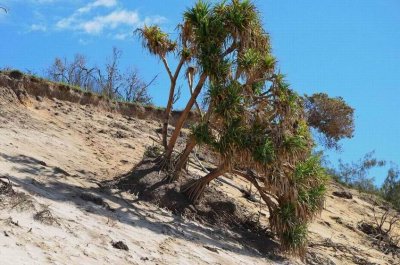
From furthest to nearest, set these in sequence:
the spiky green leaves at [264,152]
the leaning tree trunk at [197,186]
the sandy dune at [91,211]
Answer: the leaning tree trunk at [197,186], the spiky green leaves at [264,152], the sandy dune at [91,211]

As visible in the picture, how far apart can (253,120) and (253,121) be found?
0.04 m

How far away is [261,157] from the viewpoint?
11.6m

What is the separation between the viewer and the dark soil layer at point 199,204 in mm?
12094

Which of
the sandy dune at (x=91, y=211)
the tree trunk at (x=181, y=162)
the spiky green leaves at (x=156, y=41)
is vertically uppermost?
the spiky green leaves at (x=156, y=41)

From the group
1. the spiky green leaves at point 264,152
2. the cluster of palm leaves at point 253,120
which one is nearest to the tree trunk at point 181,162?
the cluster of palm leaves at point 253,120

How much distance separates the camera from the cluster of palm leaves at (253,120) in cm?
1187

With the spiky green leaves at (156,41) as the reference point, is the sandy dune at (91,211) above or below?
below

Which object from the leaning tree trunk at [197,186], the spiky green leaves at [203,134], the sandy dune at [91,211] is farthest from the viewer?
the leaning tree trunk at [197,186]

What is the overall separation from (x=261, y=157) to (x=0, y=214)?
17.1 ft

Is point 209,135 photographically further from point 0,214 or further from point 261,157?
point 0,214

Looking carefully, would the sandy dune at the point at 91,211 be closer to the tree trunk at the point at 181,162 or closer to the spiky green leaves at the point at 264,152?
the tree trunk at the point at 181,162

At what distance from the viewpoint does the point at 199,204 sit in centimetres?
1262

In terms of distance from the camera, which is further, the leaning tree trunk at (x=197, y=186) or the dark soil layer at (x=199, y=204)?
the leaning tree trunk at (x=197, y=186)

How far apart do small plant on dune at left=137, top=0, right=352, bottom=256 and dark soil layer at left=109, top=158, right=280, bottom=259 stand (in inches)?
10.8
